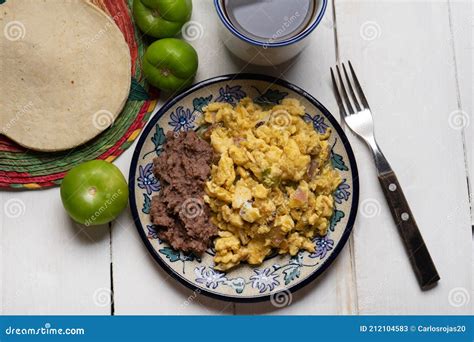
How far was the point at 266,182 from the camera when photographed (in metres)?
2.39

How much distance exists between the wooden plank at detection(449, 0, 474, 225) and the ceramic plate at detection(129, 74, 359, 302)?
1.78ft

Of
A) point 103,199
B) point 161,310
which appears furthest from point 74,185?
point 161,310

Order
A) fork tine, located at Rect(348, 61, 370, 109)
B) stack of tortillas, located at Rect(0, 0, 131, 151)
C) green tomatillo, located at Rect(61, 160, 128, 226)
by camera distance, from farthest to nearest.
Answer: fork tine, located at Rect(348, 61, 370, 109) → stack of tortillas, located at Rect(0, 0, 131, 151) → green tomatillo, located at Rect(61, 160, 128, 226)

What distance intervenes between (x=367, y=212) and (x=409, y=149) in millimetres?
317

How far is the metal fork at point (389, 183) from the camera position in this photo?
260 centimetres

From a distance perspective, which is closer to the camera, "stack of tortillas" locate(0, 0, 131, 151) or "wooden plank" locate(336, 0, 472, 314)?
"stack of tortillas" locate(0, 0, 131, 151)

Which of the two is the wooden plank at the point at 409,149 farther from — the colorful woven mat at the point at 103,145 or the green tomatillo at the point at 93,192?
the green tomatillo at the point at 93,192

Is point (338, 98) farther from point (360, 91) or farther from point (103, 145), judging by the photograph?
point (103, 145)

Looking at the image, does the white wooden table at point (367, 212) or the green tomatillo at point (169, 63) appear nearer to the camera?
the green tomatillo at point (169, 63)

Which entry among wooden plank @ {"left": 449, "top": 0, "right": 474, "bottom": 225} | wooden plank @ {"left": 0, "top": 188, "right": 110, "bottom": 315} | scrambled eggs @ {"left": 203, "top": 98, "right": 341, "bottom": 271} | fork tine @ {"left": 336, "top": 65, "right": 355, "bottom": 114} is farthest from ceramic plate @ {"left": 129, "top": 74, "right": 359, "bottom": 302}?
wooden plank @ {"left": 449, "top": 0, "right": 474, "bottom": 225}

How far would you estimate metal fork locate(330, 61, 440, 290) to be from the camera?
2598 mm

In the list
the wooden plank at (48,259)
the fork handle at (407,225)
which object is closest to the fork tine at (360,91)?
the fork handle at (407,225)

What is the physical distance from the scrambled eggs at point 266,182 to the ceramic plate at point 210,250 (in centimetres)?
4

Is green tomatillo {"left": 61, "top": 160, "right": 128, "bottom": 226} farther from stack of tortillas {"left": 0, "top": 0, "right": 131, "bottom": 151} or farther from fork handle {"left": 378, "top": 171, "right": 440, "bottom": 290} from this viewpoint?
fork handle {"left": 378, "top": 171, "right": 440, "bottom": 290}
